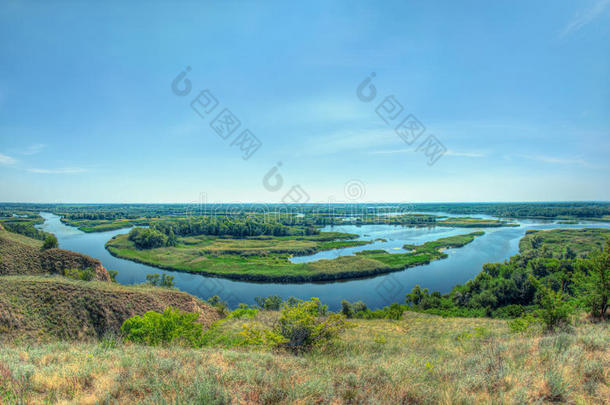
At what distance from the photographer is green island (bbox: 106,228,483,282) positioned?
38.4 m

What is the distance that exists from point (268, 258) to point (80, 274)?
2816cm

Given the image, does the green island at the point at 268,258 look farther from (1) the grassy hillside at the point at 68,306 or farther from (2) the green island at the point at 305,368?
(2) the green island at the point at 305,368

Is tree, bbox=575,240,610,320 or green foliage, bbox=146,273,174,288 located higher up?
tree, bbox=575,240,610,320

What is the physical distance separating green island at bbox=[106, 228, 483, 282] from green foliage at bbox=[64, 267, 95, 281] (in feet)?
Result: 56.8

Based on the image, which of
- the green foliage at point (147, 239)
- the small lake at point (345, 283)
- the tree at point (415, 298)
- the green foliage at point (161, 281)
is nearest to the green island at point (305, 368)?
the tree at point (415, 298)

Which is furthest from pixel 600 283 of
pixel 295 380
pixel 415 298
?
pixel 415 298

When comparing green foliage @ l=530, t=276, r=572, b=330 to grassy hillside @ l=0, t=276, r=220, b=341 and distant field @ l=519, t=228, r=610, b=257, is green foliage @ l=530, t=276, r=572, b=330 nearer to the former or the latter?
grassy hillside @ l=0, t=276, r=220, b=341

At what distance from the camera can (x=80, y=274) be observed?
22750 mm

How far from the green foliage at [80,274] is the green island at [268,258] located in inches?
682

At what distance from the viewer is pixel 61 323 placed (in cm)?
1348

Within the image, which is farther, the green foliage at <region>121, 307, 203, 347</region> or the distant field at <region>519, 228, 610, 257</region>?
the distant field at <region>519, 228, 610, 257</region>

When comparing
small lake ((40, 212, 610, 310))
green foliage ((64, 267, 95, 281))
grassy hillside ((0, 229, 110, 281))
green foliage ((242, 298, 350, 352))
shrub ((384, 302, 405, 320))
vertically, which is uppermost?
green foliage ((242, 298, 350, 352))

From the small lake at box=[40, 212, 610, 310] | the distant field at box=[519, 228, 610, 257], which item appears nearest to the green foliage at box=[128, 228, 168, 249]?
the small lake at box=[40, 212, 610, 310]

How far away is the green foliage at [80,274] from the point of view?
22359mm
